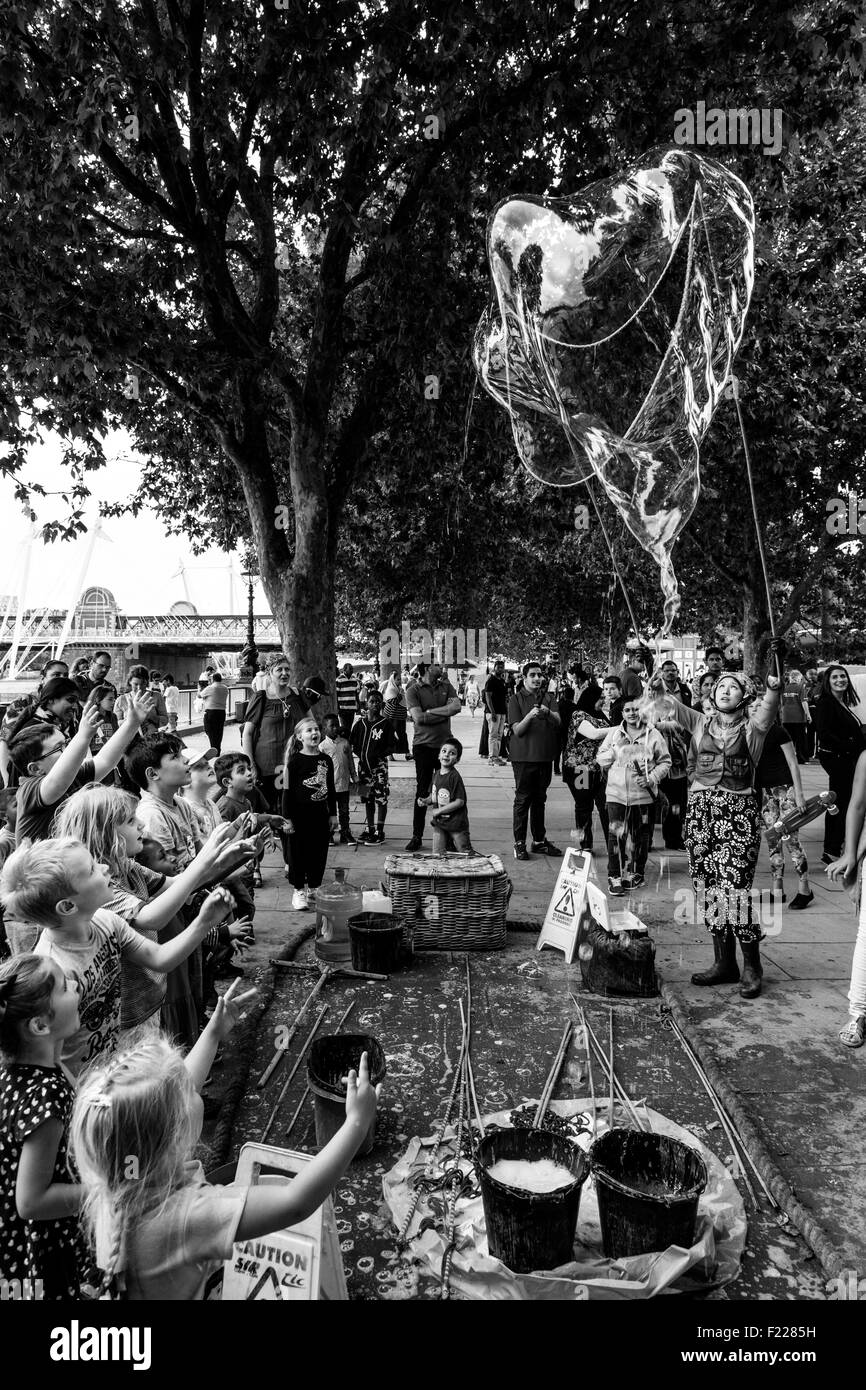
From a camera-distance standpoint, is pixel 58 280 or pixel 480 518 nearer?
pixel 58 280

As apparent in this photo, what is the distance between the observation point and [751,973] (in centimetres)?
517

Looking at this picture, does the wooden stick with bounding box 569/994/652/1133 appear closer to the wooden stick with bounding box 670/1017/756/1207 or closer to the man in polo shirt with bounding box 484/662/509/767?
the wooden stick with bounding box 670/1017/756/1207

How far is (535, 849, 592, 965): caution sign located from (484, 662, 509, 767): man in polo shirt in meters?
9.91

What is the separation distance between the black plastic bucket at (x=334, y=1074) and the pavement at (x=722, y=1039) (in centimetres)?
19

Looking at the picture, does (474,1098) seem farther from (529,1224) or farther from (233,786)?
(233,786)

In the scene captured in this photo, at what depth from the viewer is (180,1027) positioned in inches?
149

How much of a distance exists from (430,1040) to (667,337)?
21.5ft

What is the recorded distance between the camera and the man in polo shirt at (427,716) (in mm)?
8805

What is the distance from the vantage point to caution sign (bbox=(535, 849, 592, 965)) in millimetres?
5504

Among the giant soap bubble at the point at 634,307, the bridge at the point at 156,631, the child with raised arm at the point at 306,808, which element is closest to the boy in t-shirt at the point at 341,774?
the child with raised arm at the point at 306,808

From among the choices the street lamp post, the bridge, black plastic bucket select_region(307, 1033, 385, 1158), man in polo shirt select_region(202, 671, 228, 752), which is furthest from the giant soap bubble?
the bridge

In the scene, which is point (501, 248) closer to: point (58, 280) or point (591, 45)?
point (591, 45)

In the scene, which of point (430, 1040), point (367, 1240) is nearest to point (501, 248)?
point (430, 1040)

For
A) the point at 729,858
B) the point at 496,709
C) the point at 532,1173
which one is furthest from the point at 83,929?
the point at 496,709
